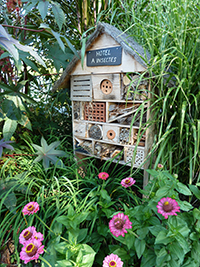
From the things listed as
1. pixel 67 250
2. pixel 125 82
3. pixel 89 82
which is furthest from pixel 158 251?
Answer: pixel 89 82

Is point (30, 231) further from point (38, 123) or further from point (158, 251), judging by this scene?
point (38, 123)

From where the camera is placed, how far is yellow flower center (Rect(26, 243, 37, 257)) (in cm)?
66

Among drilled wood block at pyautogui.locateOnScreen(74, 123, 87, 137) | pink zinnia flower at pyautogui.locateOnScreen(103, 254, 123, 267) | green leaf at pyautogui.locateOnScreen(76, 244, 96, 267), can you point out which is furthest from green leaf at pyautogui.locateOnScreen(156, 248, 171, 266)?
drilled wood block at pyautogui.locateOnScreen(74, 123, 87, 137)

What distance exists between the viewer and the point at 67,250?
0.79 m

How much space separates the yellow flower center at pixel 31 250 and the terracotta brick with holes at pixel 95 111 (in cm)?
92

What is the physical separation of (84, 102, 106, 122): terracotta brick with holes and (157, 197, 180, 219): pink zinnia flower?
80cm

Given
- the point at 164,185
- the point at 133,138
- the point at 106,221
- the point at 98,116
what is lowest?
the point at 106,221

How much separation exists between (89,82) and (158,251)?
110 centimetres

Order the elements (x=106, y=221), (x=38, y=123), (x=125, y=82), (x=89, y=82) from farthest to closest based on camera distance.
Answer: (x=38, y=123), (x=89, y=82), (x=125, y=82), (x=106, y=221)

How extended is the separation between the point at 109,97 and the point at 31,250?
0.98 meters

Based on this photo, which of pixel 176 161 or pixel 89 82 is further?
pixel 89 82

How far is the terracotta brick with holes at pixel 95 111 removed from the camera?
1439mm

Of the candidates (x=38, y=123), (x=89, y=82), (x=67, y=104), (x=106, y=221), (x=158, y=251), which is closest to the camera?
(x=158, y=251)

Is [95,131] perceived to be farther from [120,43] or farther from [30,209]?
[30,209]
